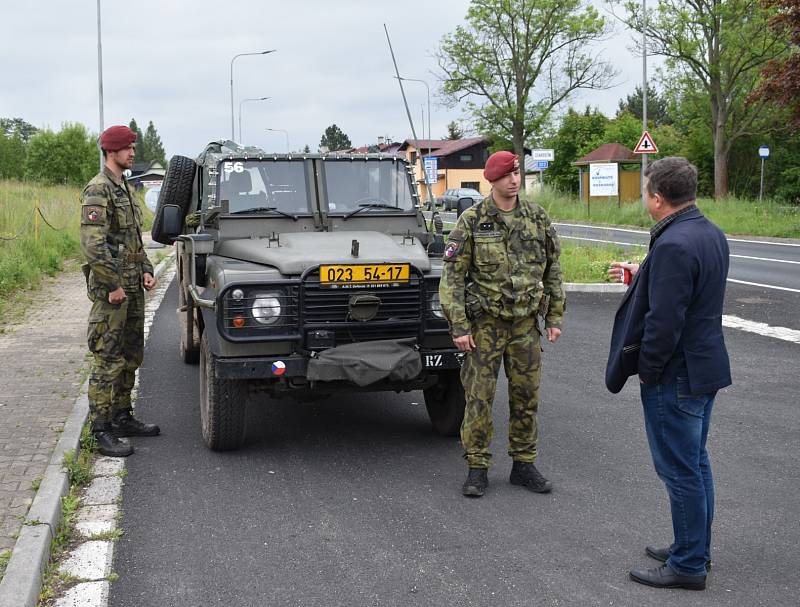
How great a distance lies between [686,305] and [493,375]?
1.70 m

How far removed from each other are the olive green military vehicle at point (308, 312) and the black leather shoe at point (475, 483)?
78 cm

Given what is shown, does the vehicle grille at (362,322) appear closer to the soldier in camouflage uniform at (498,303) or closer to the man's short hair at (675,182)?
the soldier in camouflage uniform at (498,303)

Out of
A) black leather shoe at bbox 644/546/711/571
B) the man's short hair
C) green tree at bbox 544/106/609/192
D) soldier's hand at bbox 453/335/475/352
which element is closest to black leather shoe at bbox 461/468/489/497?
soldier's hand at bbox 453/335/475/352

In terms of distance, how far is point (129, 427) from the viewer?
7090 millimetres

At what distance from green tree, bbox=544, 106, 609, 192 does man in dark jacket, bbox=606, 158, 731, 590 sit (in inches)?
Result: 2462

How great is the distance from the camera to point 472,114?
213ft

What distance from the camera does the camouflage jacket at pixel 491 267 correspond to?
5496mm

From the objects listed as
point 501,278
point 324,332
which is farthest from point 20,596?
point 501,278

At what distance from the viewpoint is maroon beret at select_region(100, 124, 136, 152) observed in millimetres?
6602

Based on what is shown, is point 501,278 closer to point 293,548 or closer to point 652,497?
point 652,497

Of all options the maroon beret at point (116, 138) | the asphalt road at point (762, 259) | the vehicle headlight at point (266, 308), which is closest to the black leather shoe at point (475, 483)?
the vehicle headlight at point (266, 308)

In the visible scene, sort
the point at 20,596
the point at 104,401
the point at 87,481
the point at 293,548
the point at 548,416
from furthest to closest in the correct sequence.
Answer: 1. the point at 548,416
2. the point at 104,401
3. the point at 87,481
4. the point at 293,548
5. the point at 20,596

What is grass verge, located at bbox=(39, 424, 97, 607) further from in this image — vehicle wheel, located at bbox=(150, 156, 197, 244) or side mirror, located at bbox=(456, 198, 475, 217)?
side mirror, located at bbox=(456, 198, 475, 217)

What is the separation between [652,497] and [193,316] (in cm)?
397
